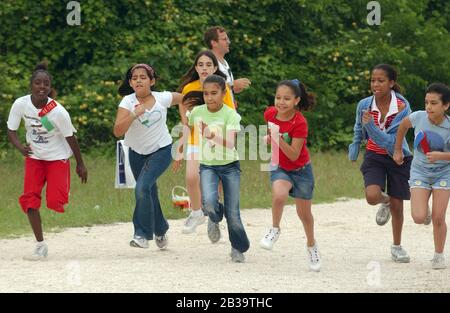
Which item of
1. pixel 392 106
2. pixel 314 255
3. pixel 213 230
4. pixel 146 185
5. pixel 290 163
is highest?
pixel 392 106

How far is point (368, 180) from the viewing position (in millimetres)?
11039

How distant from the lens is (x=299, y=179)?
10344 mm

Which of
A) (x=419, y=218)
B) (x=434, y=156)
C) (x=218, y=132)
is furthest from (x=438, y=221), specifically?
(x=218, y=132)

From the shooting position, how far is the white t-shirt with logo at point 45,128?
10.8 m

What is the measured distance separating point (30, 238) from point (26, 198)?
148 cm

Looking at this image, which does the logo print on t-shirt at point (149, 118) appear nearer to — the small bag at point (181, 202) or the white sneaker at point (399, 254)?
the white sneaker at point (399, 254)

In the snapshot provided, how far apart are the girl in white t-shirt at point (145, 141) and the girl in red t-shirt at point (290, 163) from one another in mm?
1222

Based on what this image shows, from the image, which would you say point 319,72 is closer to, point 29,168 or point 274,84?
point 274,84

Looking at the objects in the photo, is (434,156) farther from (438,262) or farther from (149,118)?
(149,118)

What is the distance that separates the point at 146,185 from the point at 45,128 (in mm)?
1024

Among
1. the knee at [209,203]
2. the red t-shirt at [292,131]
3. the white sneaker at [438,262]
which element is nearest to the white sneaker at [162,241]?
the knee at [209,203]

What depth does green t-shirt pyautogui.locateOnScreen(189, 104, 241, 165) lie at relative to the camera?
1053 centimetres

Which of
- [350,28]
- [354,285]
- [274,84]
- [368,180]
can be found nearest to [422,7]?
[350,28]
